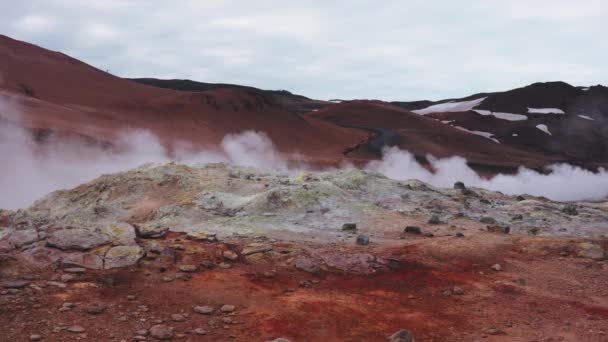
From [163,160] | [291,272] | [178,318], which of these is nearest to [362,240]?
[291,272]

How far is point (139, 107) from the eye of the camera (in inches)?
1090

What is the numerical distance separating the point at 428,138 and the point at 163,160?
67.7 feet

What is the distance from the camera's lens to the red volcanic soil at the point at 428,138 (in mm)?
32281

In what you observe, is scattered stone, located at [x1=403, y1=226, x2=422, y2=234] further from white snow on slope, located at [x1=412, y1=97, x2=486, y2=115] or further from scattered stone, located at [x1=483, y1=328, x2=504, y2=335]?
white snow on slope, located at [x1=412, y1=97, x2=486, y2=115]

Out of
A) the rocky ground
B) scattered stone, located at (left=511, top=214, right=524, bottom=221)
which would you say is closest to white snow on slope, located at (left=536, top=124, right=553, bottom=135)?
scattered stone, located at (left=511, top=214, right=524, bottom=221)

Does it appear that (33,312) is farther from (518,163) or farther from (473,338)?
(518,163)

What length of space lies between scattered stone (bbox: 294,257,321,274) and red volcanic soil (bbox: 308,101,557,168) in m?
22.7

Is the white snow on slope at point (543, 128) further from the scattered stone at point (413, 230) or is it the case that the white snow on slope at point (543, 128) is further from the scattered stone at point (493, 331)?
the scattered stone at point (493, 331)

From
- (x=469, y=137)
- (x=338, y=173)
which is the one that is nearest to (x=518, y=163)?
(x=469, y=137)

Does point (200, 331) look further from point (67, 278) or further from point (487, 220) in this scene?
point (487, 220)

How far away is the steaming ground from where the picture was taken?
51.0ft

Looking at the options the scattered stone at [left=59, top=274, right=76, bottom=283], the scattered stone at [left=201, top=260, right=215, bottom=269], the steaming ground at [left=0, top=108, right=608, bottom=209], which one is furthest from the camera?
the steaming ground at [left=0, top=108, right=608, bottom=209]

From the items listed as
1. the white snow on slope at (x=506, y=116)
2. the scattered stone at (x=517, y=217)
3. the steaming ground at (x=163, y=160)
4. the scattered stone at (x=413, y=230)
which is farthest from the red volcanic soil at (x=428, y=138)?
the scattered stone at (x=413, y=230)

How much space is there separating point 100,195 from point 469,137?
31397mm
